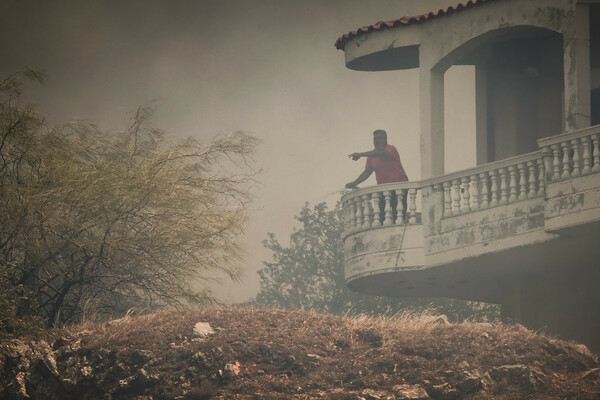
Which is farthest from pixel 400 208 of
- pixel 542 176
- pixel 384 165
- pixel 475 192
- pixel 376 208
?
pixel 542 176

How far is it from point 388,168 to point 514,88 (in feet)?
11.5

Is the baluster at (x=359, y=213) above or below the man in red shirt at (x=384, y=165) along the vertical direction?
below

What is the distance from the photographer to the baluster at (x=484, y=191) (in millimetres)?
24531

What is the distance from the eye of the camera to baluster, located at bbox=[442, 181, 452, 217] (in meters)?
25.2

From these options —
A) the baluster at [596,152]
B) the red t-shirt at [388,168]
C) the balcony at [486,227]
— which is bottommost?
the balcony at [486,227]

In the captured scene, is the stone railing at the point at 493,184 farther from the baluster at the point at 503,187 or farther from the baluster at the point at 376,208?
the baluster at the point at 376,208

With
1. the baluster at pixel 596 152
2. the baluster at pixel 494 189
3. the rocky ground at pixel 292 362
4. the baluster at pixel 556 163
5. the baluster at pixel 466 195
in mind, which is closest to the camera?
the rocky ground at pixel 292 362

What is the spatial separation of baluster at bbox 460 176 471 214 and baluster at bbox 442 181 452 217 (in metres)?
0.32

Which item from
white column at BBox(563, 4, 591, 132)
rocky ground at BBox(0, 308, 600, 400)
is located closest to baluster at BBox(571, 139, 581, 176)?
white column at BBox(563, 4, 591, 132)

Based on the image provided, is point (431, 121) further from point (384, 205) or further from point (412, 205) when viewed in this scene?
point (384, 205)

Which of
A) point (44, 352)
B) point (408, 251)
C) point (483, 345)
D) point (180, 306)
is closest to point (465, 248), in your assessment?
point (408, 251)

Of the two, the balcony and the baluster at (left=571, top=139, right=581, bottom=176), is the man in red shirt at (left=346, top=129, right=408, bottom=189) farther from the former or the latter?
the baluster at (left=571, top=139, right=581, bottom=176)

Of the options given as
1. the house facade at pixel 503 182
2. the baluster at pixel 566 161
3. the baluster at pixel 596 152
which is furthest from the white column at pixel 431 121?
the baluster at pixel 596 152

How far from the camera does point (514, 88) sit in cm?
2714
